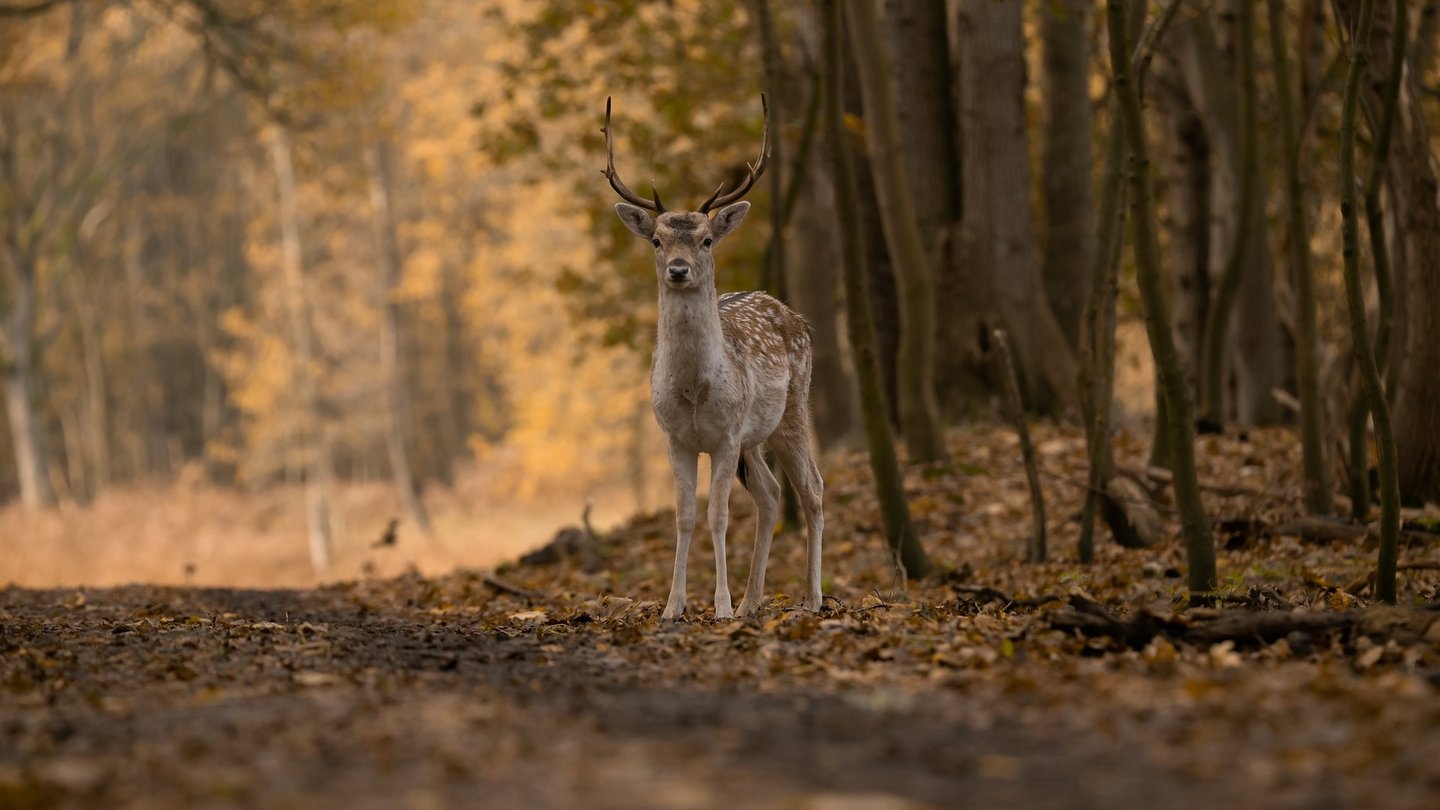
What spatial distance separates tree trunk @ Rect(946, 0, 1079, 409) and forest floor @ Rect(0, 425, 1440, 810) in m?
5.30

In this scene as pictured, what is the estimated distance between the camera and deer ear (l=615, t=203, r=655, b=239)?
344 inches

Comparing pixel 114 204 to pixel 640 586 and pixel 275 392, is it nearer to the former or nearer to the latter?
pixel 275 392

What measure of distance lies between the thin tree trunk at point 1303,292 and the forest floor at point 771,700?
0.53 metres

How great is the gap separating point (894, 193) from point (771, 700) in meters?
7.68

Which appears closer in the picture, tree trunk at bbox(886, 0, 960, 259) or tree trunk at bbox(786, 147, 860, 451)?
tree trunk at bbox(886, 0, 960, 259)

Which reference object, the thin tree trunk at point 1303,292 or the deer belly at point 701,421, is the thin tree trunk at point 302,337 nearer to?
the thin tree trunk at point 1303,292

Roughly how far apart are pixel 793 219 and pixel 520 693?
46.3 feet

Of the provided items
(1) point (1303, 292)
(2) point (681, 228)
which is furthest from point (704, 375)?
(1) point (1303, 292)

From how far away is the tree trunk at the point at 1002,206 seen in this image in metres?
15.4

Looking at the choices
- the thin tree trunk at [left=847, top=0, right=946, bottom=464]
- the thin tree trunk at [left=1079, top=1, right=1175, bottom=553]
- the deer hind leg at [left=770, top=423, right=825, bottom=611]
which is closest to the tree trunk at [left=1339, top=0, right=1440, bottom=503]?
the thin tree trunk at [left=1079, top=1, right=1175, bottom=553]

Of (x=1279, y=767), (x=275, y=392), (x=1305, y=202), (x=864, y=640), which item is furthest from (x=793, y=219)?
(x=275, y=392)

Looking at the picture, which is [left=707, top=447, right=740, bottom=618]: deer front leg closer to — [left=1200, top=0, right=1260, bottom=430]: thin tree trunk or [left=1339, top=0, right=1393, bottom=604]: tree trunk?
[left=1339, top=0, right=1393, bottom=604]: tree trunk

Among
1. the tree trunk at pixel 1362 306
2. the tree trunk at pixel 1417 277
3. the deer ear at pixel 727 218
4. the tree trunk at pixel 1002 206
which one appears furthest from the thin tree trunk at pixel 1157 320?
the tree trunk at pixel 1002 206

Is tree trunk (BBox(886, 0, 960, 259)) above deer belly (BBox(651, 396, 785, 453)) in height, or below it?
above
